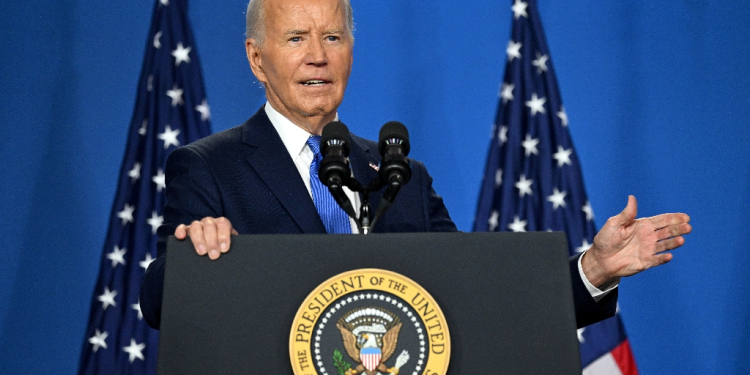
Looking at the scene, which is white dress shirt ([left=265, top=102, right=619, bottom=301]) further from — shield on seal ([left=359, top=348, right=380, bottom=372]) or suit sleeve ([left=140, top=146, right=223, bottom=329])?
shield on seal ([left=359, top=348, right=380, bottom=372])

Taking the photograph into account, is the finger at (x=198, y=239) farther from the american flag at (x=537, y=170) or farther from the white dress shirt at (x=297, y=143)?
the american flag at (x=537, y=170)

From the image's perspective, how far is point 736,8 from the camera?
4.07 meters

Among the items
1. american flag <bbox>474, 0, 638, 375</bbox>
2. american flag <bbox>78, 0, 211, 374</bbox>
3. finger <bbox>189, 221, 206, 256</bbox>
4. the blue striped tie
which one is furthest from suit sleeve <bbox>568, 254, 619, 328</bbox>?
american flag <bbox>78, 0, 211, 374</bbox>

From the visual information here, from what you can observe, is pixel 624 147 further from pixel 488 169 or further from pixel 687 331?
pixel 687 331

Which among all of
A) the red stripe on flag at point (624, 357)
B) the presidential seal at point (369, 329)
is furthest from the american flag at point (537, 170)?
the presidential seal at point (369, 329)

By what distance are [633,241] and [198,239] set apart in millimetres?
1067

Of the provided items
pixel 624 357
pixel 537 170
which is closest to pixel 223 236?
pixel 537 170

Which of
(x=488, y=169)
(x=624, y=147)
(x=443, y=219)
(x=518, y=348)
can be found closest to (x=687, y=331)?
(x=624, y=147)

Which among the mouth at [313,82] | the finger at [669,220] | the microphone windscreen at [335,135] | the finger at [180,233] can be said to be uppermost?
the mouth at [313,82]

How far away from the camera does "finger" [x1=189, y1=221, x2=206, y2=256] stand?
1.31m

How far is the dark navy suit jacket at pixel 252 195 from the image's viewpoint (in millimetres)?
1878

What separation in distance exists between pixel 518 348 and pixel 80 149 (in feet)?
10.3

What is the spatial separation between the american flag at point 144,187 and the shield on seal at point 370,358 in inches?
96.9

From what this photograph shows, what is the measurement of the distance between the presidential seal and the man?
0.32 metres
